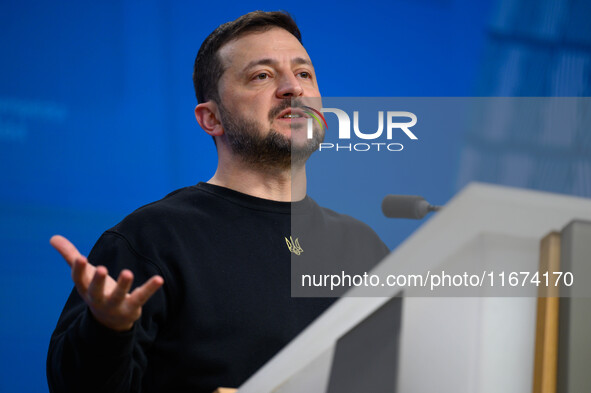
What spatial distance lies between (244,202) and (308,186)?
0.65 feet

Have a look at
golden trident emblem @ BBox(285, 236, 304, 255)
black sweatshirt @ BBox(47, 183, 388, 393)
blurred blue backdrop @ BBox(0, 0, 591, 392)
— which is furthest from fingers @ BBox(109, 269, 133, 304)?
blurred blue backdrop @ BBox(0, 0, 591, 392)

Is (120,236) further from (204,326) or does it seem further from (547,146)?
(547,146)

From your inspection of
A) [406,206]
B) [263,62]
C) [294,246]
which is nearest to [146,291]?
[406,206]

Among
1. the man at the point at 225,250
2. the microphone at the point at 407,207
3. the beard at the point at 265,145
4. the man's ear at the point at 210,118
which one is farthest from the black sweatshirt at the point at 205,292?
the microphone at the point at 407,207

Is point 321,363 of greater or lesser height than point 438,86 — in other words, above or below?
below

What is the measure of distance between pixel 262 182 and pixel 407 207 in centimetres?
62

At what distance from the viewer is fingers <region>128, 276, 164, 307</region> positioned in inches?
25.0

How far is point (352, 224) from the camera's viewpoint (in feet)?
4.67

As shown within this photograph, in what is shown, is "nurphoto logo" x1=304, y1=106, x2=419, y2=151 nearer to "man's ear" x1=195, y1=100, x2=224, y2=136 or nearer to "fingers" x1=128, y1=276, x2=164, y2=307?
"man's ear" x1=195, y1=100, x2=224, y2=136

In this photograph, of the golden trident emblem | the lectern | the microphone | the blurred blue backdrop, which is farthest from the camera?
the blurred blue backdrop

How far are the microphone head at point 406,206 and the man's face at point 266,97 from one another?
581 millimetres

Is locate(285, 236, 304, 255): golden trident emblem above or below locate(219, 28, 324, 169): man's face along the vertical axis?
below

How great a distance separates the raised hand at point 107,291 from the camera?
2.14 feet

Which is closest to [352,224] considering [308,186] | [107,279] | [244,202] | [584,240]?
[308,186]
